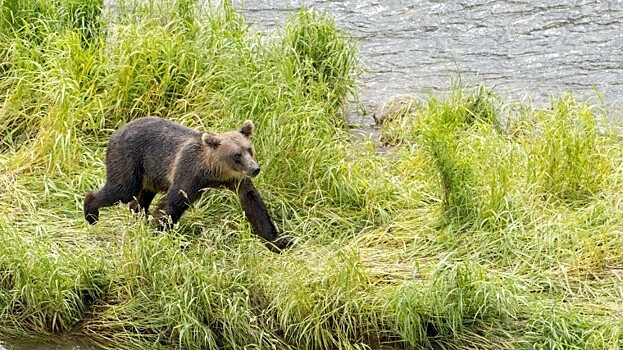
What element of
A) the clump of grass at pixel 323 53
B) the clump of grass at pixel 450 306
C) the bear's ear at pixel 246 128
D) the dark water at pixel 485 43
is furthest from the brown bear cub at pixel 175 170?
the dark water at pixel 485 43

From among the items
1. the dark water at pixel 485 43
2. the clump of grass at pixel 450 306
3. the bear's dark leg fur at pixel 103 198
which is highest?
the dark water at pixel 485 43

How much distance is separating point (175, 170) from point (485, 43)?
3.30 meters

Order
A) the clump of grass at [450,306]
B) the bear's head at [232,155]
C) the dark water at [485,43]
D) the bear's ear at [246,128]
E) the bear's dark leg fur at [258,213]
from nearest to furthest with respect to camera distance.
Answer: the clump of grass at [450,306], the bear's head at [232,155], the bear's dark leg fur at [258,213], the bear's ear at [246,128], the dark water at [485,43]

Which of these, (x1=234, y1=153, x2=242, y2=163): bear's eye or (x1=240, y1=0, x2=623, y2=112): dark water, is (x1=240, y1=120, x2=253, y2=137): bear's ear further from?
(x1=240, y1=0, x2=623, y2=112): dark water

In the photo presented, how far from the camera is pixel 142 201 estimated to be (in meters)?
7.55

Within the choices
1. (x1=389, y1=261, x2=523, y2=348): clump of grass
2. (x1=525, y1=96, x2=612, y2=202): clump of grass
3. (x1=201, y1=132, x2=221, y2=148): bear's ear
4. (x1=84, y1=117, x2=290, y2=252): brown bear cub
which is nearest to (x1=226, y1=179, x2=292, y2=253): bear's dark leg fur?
(x1=84, y1=117, x2=290, y2=252): brown bear cub

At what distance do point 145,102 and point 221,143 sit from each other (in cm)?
154

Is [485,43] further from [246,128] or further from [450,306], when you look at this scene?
[450,306]

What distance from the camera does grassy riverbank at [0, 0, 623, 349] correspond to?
6363mm

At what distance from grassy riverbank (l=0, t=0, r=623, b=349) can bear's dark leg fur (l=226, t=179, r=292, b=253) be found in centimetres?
14

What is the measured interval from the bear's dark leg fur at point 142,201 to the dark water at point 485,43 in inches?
81.7

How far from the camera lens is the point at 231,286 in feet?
21.4

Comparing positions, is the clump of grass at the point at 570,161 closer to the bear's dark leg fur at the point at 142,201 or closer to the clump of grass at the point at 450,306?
the clump of grass at the point at 450,306

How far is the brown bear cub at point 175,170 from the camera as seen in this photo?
7.06 metres
